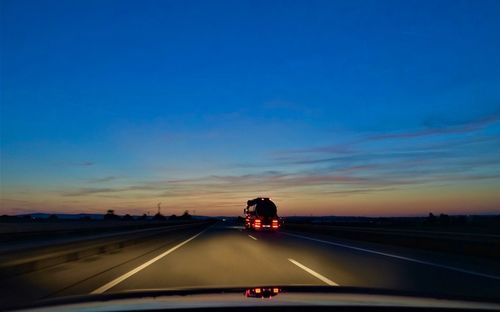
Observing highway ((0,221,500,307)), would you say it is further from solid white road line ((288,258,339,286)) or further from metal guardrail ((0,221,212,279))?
metal guardrail ((0,221,212,279))

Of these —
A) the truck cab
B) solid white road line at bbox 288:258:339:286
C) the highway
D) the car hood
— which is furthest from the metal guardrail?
the truck cab

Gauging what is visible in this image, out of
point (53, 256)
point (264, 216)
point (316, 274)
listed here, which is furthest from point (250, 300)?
point (264, 216)

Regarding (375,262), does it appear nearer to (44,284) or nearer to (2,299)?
(44,284)

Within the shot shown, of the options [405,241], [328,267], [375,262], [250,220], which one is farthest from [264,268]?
[250,220]

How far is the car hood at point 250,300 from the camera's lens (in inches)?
218

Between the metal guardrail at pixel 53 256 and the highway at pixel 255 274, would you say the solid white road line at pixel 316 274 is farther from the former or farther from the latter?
the metal guardrail at pixel 53 256

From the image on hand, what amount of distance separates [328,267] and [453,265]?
13.4 ft

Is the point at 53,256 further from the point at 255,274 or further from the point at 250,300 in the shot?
the point at 250,300

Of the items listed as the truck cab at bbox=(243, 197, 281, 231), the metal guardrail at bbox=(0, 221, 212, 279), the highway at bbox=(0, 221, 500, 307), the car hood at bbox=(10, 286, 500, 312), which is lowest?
the highway at bbox=(0, 221, 500, 307)

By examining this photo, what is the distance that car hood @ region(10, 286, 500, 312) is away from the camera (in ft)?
18.1

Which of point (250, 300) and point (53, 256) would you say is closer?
point (250, 300)

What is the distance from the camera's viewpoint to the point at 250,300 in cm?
586

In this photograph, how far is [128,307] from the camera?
541 centimetres

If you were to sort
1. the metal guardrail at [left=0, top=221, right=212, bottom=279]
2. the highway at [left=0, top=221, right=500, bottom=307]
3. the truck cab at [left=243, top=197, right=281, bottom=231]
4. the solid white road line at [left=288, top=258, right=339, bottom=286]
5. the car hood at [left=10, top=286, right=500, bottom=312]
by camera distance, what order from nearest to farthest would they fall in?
the car hood at [left=10, top=286, right=500, bottom=312]
the highway at [left=0, top=221, right=500, bottom=307]
the solid white road line at [left=288, top=258, right=339, bottom=286]
the metal guardrail at [left=0, top=221, right=212, bottom=279]
the truck cab at [left=243, top=197, right=281, bottom=231]
